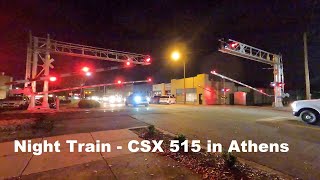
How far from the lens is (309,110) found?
1378 cm

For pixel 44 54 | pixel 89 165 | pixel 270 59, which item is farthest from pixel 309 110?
pixel 44 54

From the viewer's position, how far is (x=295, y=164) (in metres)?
6.31

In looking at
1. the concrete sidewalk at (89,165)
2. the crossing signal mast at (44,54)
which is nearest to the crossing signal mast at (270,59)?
the crossing signal mast at (44,54)

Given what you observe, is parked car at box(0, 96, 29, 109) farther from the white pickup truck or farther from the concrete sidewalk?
Result: the white pickup truck

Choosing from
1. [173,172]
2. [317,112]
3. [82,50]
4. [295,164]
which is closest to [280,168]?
[295,164]

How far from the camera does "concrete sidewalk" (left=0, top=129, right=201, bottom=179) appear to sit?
5469 millimetres

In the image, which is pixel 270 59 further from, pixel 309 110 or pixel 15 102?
pixel 15 102

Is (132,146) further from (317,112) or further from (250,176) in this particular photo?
(317,112)

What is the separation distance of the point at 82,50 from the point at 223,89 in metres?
27.9

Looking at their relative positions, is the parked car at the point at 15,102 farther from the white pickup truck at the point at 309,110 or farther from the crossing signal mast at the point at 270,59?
the white pickup truck at the point at 309,110

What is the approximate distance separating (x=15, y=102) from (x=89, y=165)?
28.3 metres

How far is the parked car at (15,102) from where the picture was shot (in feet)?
95.7

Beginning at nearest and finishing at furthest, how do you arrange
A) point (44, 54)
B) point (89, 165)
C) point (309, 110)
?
point (89, 165) < point (309, 110) < point (44, 54)

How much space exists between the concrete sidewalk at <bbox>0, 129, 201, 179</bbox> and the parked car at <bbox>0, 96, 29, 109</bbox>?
2467 cm
